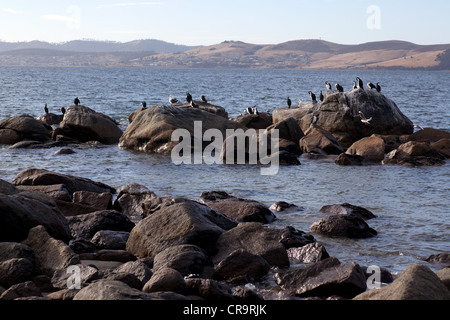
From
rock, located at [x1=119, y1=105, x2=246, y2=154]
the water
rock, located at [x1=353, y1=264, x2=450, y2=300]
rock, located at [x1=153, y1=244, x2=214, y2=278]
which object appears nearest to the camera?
rock, located at [x1=353, y1=264, x2=450, y2=300]

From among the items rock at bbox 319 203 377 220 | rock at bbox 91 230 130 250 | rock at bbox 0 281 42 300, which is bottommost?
rock at bbox 319 203 377 220

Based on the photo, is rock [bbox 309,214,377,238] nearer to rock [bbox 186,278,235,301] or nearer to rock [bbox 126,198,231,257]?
rock [bbox 126,198,231,257]

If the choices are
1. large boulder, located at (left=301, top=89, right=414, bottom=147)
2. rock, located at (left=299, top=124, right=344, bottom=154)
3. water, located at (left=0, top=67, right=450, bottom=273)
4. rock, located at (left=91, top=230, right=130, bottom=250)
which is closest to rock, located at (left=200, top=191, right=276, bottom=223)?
water, located at (left=0, top=67, right=450, bottom=273)

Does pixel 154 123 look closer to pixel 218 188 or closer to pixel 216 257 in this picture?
pixel 218 188

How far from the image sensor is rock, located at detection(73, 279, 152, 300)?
5.67 metres

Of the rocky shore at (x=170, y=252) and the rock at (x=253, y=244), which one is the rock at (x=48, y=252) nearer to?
the rocky shore at (x=170, y=252)

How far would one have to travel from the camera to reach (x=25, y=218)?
8.36m

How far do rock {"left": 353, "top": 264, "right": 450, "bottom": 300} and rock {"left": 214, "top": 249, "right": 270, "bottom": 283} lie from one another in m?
→ 1.94

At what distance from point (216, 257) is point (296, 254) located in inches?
49.7

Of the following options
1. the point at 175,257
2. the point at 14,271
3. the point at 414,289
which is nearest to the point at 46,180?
the point at 14,271

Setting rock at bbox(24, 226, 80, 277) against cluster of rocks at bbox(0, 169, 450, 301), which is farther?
rock at bbox(24, 226, 80, 277)

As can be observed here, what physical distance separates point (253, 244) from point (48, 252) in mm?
3004

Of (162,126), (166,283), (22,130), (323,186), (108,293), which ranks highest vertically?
(162,126)

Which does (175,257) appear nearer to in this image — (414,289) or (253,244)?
(253,244)
